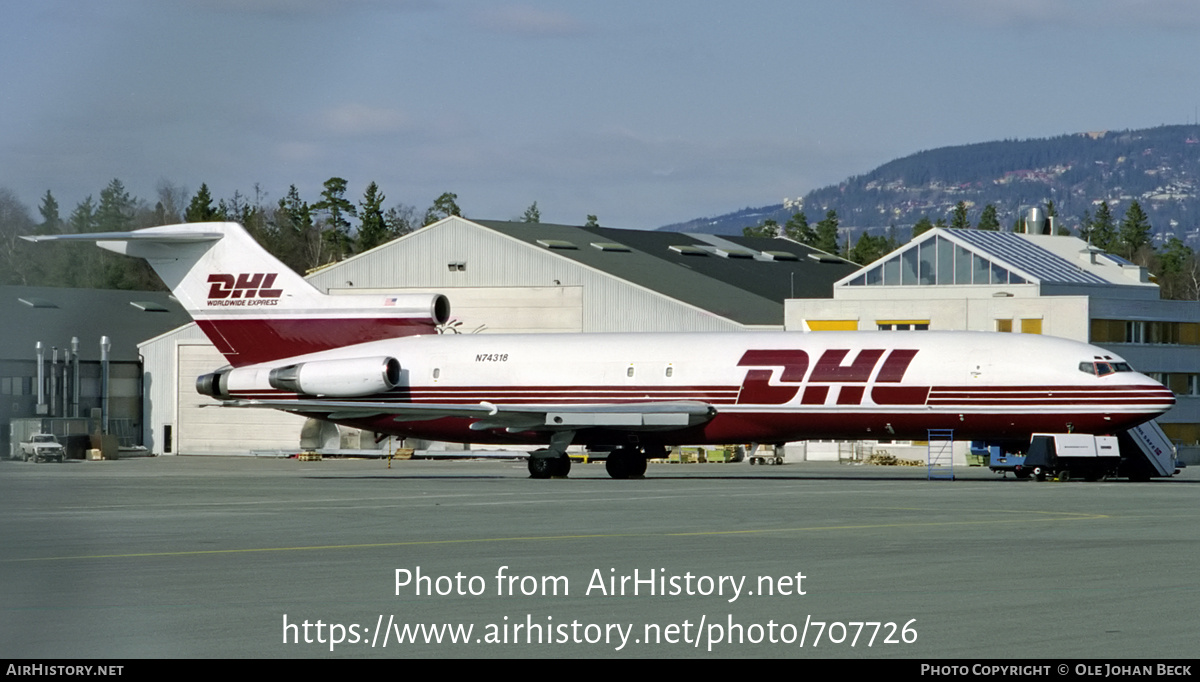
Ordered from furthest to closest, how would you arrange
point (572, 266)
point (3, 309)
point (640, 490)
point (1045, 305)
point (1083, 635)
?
1. point (572, 266)
2. point (1045, 305)
3. point (640, 490)
4. point (1083, 635)
5. point (3, 309)

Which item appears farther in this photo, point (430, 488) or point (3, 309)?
point (430, 488)

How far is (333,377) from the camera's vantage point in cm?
5019

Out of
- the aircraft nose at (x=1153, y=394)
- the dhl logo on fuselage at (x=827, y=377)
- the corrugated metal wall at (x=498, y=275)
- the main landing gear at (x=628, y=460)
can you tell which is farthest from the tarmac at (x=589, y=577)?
the corrugated metal wall at (x=498, y=275)

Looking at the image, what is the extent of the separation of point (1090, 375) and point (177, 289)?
28.0 meters

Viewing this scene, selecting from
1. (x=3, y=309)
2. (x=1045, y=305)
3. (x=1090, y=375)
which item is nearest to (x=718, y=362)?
(x=1090, y=375)

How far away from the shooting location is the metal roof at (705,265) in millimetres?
78688

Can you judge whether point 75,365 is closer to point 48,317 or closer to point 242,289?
point 48,317

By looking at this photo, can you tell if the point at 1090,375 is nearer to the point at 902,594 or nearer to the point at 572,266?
the point at 902,594

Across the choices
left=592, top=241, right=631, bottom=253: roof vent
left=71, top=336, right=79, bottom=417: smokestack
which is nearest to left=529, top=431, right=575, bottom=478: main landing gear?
left=592, top=241, right=631, bottom=253: roof vent

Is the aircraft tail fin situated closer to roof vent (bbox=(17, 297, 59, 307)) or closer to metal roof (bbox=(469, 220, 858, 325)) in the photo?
metal roof (bbox=(469, 220, 858, 325))

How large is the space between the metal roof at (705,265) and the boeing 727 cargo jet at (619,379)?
25912mm

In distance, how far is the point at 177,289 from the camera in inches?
1905

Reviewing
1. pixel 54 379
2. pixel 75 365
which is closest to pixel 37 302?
pixel 54 379

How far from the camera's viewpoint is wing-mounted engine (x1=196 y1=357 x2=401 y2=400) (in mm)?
50094
